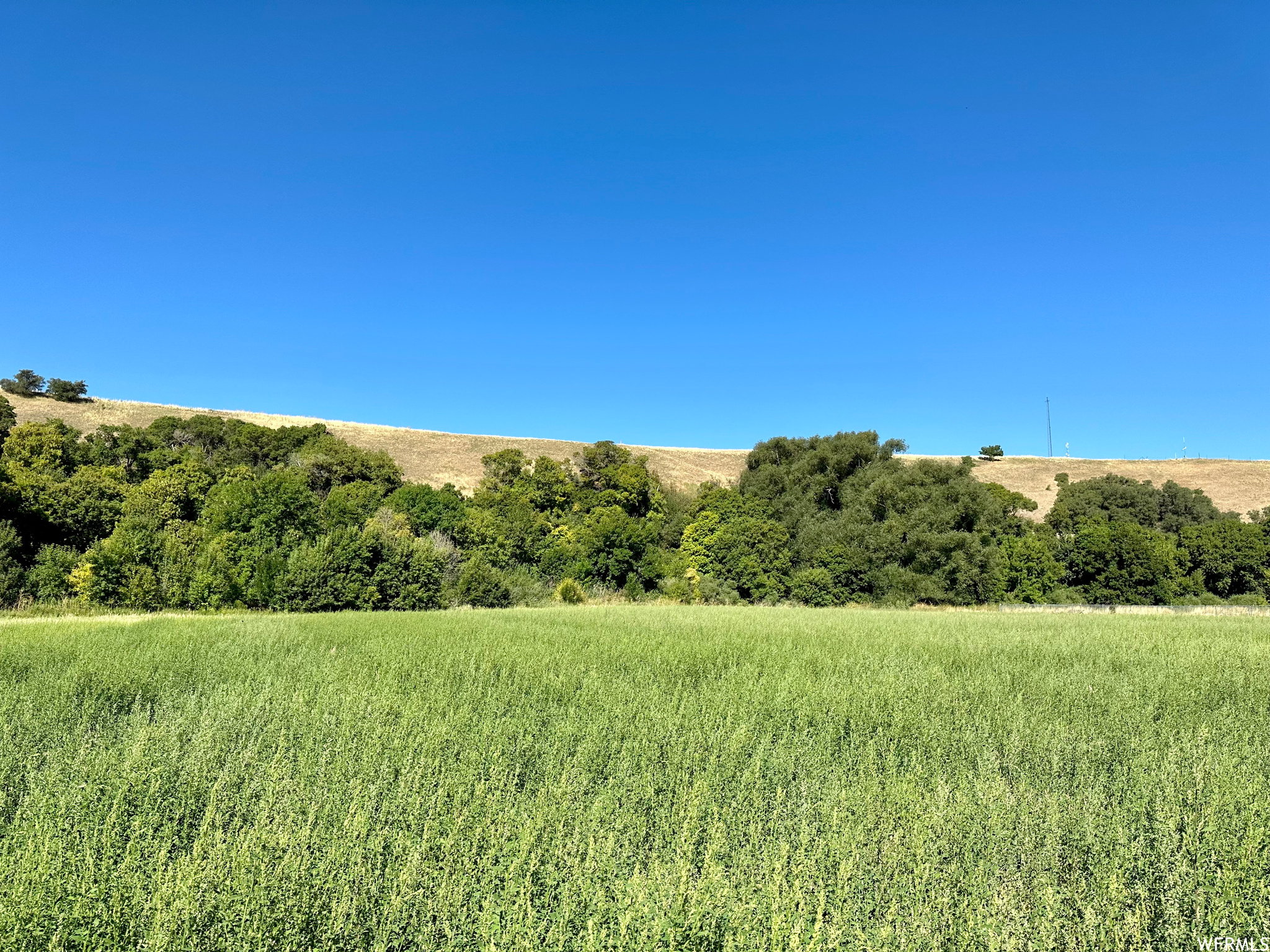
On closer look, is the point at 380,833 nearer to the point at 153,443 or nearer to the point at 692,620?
the point at 692,620

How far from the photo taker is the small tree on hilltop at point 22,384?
51.6 meters

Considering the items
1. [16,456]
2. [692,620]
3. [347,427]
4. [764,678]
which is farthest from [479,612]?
[347,427]

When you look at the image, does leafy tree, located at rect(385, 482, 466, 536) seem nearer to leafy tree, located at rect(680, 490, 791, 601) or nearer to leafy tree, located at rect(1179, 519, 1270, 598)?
leafy tree, located at rect(680, 490, 791, 601)

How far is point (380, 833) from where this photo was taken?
382cm

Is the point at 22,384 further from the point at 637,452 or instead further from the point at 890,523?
the point at 890,523

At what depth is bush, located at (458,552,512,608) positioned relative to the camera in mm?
30156

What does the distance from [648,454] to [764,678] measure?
5602 centimetres

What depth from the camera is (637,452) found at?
2586 inches

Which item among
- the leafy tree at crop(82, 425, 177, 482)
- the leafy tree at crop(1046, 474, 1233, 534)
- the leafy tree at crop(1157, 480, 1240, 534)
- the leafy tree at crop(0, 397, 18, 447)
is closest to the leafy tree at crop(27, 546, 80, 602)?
the leafy tree at crop(82, 425, 177, 482)

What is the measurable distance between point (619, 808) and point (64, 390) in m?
68.0

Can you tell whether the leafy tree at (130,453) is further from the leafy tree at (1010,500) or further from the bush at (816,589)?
the leafy tree at (1010,500)

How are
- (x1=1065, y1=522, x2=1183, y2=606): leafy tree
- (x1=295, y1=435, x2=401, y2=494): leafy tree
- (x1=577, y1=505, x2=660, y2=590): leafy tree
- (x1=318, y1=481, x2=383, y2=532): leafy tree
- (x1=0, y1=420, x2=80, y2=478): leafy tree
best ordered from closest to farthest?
(x1=318, y1=481, x2=383, y2=532): leafy tree → (x1=0, y1=420, x2=80, y2=478): leafy tree → (x1=1065, y1=522, x2=1183, y2=606): leafy tree → (x1=577, y1=505, x2=660, y2=590): leafy tree → (x1=295, y1=435, x2=401, y2=494): leafy tree

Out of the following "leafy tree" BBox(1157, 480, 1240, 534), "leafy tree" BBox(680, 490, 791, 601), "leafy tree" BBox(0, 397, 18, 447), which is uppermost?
"leafy tree" BBox(0, 397, 18, 447)

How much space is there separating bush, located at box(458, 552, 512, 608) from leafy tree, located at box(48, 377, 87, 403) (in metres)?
45.2
